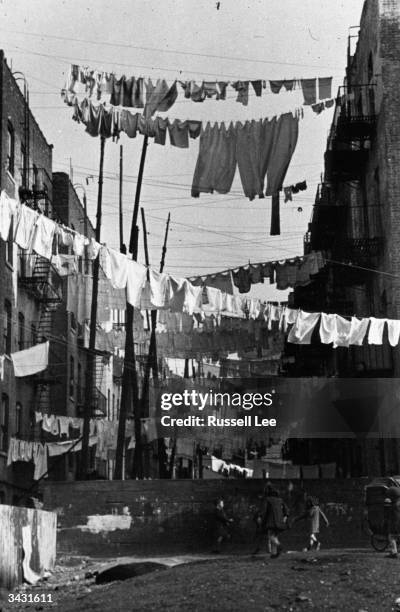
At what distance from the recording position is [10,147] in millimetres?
33812

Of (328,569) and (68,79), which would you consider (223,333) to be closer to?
(68,79)

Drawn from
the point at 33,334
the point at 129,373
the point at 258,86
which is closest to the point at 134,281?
the point at 258,86

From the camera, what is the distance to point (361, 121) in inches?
1097

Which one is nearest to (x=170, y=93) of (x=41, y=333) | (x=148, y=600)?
(x=148, y=600)

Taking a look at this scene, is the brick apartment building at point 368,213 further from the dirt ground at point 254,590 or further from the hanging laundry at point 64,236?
the dirt ground at point 254,590

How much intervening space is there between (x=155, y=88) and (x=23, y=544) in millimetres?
10872

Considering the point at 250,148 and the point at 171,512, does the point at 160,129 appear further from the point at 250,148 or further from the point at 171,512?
the point at 171,512

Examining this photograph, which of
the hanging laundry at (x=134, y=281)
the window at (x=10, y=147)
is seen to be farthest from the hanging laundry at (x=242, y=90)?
the window at (x=10, y=147)

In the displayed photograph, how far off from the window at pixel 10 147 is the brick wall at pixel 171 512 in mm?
13595

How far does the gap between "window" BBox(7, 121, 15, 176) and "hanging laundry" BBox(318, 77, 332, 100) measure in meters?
14.9

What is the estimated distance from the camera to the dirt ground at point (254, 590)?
1104 cm

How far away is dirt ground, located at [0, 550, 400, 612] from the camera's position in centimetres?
1104

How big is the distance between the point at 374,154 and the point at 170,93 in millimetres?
9237

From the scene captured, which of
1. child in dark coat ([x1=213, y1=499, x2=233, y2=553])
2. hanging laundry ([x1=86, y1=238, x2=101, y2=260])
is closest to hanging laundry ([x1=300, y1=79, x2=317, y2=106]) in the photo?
hanging laundry ([x1=86, y1=238, x2=101, y2=260])
